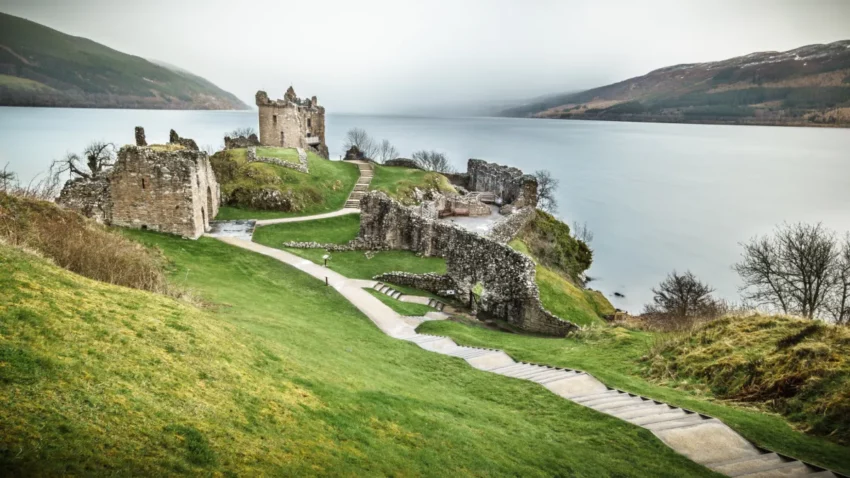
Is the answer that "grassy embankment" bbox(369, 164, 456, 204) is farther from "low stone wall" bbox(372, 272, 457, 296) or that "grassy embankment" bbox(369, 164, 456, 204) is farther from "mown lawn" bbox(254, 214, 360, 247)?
"low stone wall" bbox(372, 272, 457, 296)

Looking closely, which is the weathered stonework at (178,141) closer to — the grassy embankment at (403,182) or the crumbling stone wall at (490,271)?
the grassy embankment at (403,182)

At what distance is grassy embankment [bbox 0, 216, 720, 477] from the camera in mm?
4828

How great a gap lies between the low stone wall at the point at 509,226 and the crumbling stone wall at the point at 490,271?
4.30 metres

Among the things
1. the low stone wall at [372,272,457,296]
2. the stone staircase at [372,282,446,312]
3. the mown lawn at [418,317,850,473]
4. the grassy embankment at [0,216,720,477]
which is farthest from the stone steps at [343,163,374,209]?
the grassy embankment at [0,216,720,477]

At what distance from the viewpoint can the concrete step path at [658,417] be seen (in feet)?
27.8

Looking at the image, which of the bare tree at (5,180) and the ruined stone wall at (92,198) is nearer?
the bare tree at (5,180)

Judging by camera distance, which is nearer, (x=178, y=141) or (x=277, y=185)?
(x=277, y=185)

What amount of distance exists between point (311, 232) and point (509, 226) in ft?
52.0

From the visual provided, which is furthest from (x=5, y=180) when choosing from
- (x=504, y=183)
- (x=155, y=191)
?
(x=504, y=183)

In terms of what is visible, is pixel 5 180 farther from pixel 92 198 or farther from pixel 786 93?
pixel 786 93

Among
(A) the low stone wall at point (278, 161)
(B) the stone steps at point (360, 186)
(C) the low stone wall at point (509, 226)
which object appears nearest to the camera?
(C) the low stone wall at point (509, 226)

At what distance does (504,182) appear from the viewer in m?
56.3

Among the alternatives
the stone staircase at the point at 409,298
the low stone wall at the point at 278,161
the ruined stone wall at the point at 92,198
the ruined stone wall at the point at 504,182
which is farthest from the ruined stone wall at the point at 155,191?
the ruined stone wall at the point at 504,182

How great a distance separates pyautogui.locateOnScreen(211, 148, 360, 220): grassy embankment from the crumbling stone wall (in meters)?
11.3
